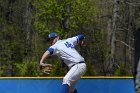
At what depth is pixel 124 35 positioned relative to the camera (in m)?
33.1

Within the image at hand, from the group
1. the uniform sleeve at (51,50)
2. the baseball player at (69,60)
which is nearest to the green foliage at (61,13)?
the baseball player at (69,60)

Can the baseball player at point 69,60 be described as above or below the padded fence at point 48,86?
above

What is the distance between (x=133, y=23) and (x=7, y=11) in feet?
29.7

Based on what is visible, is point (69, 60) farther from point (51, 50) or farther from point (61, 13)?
point (61, 13)

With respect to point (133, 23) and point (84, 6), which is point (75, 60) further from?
point (133, 23)

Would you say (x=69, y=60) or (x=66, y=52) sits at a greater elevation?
(x=66, y=52)

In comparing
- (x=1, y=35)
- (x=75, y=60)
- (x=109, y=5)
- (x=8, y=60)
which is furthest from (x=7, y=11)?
(x=75, y=60)

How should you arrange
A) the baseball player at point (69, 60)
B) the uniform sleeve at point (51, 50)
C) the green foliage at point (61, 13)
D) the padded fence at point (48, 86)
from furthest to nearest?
1. the green foliage at point (61, 13)
2. the padded fence at point (48, 86)
3. the baseball player at point (69, 60)
4. the uniform sleeve at point (51, 50)

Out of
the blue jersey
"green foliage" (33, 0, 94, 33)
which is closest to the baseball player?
the blue jersey

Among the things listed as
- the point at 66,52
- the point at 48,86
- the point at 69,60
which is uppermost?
the point at 66,52

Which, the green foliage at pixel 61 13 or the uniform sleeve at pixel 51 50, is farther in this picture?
the green foliage at pixel 61 13

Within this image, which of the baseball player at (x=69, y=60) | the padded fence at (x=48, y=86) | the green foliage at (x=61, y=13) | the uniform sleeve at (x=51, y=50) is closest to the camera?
the uniform sleeve at (x=51, y=50)

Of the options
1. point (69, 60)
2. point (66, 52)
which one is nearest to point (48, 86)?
point (69, 60)

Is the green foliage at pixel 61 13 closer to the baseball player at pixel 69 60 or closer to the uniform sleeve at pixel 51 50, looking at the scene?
the baseball player at pixel 69 60
